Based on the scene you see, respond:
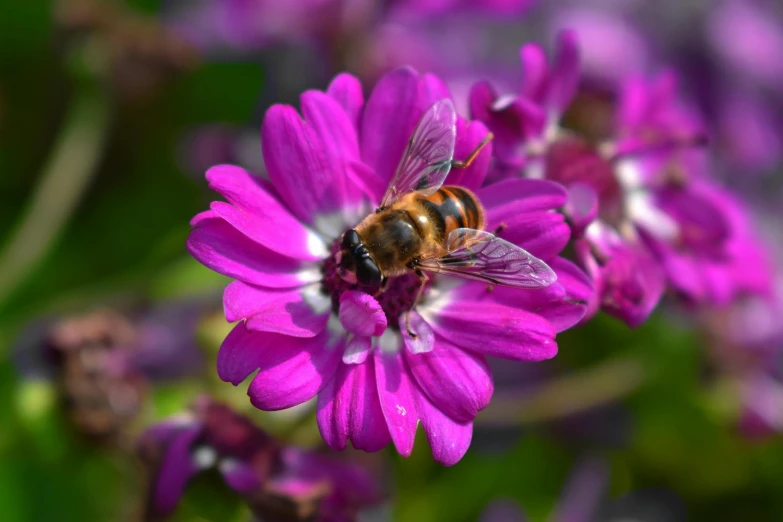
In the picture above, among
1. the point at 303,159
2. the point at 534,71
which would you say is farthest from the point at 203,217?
the point at 534,71

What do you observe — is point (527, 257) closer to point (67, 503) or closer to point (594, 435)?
point (594, 435)

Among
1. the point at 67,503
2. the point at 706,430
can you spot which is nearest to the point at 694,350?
the point at 706,430

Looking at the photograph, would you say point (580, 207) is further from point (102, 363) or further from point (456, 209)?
point (102, 363)

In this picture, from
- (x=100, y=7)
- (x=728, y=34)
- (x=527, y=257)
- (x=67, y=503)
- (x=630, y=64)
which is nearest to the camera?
(x=527, y=257)

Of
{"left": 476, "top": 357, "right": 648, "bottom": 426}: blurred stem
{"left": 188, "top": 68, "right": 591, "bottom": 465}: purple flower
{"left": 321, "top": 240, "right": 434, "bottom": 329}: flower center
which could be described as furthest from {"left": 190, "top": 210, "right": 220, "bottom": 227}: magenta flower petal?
{"left": 476, "top": 357, "right": 648, "bottom": 426}: blurred stem

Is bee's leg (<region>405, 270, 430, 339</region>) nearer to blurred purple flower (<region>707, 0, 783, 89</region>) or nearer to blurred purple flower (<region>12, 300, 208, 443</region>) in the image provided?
blurred purple flower (<region>12, 300, 208, 443</region>)

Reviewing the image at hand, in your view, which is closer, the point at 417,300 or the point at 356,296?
the point at 356,296
